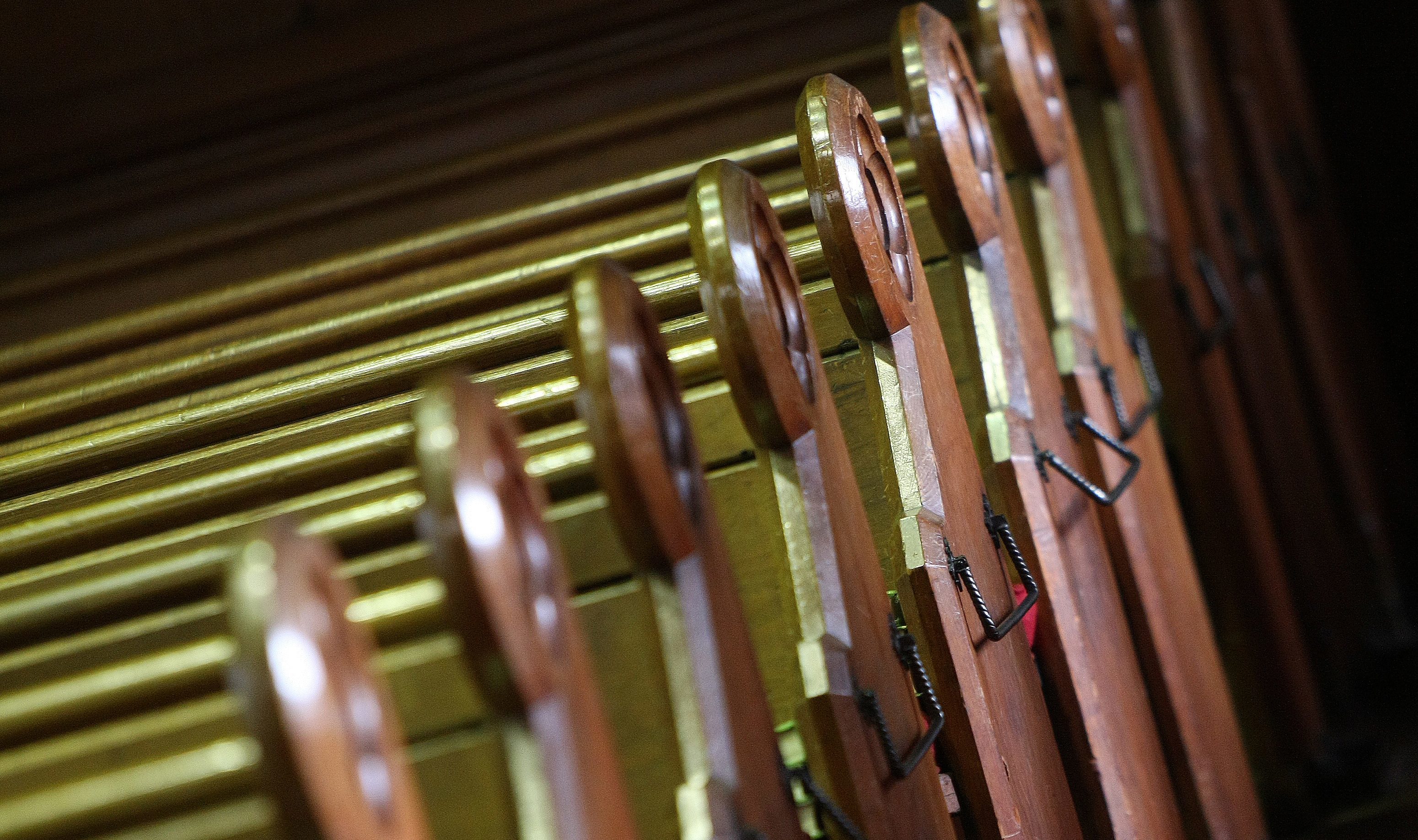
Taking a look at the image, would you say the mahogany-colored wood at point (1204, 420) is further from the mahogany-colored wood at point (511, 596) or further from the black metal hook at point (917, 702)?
the mahogany-colored wood at point (511, 596)

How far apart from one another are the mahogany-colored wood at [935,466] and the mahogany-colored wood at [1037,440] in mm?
42

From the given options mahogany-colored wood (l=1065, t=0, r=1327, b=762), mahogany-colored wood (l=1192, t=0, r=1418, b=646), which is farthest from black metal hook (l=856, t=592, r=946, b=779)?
mahogany-colored wood (l=1192, t=0, r=1418, b=646)

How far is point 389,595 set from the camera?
0.80 meters

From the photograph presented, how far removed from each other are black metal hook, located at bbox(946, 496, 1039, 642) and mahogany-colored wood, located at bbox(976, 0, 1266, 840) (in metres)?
0.21

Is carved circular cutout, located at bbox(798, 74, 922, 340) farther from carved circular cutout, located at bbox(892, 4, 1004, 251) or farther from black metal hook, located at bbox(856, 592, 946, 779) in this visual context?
black metal hook, located at bbox(856, 592, 946, 779)

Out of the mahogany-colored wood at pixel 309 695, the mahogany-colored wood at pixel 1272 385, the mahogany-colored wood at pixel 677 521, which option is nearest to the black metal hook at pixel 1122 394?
the mahogany-colored wood at pixel 1272 385

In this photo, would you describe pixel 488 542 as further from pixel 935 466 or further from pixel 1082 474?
pixel 1082 474

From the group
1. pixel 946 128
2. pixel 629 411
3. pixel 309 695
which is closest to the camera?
pixel 309 695

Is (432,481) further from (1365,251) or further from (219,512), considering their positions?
(1365,251)

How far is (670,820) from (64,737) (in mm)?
385

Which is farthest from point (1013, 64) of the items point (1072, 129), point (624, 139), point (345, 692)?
point (345, 692)

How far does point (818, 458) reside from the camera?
0.70 m

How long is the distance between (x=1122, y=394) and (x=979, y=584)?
0.37m

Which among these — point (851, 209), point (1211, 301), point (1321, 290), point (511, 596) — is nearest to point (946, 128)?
point (851, 209)
